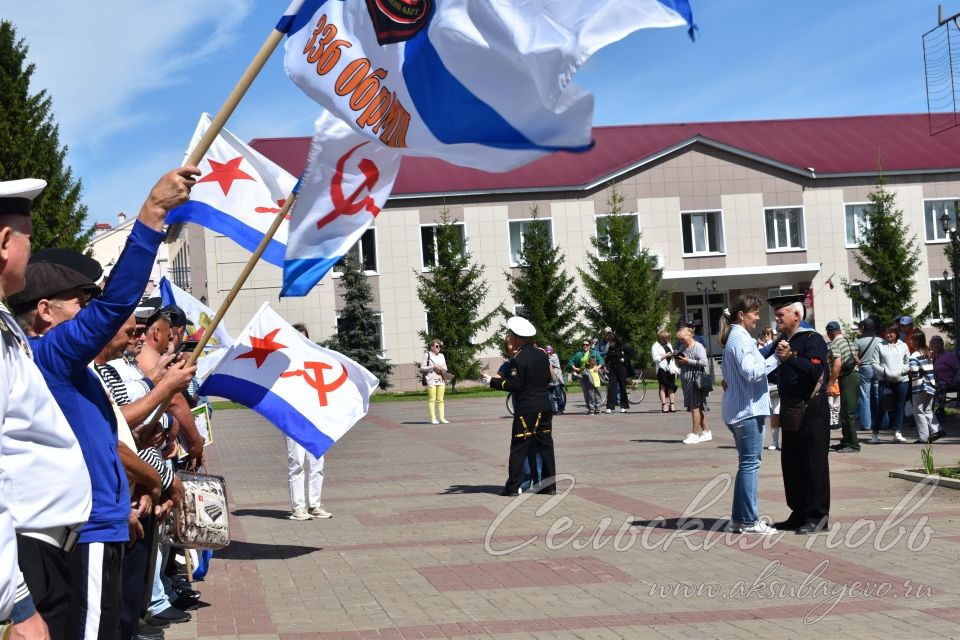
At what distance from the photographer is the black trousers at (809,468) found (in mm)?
9773

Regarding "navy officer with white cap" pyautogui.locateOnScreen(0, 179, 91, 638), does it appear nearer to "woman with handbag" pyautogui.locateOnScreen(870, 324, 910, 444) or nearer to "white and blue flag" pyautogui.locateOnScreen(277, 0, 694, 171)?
→ "white and blue flag" pyautogui.locateOnScreen(277, 0, 694, 171)

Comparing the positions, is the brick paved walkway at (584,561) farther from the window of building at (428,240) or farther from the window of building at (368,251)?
the window of building at (368,251)

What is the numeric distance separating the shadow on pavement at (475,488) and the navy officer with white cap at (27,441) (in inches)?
407

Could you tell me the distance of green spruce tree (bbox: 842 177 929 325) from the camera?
4275 centimetres

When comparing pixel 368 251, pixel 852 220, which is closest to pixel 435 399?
pixel 368 251

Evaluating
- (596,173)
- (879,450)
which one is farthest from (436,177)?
(879,450)

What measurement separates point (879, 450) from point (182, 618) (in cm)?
1185

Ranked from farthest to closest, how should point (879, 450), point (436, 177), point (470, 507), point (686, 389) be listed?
point (436, 177), point (686, 389), point (879, 450), point (470, 507)

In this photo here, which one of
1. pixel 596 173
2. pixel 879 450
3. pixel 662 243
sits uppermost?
pixel 596 173

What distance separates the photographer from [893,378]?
17891 mm

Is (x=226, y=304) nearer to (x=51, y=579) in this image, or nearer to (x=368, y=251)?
(x=51, y=579)

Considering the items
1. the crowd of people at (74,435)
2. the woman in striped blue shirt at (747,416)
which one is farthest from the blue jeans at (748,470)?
the crowd of people at (74,435)

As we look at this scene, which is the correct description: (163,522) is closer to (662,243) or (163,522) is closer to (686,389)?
(686,389)

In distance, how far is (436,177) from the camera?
49.1 meters
